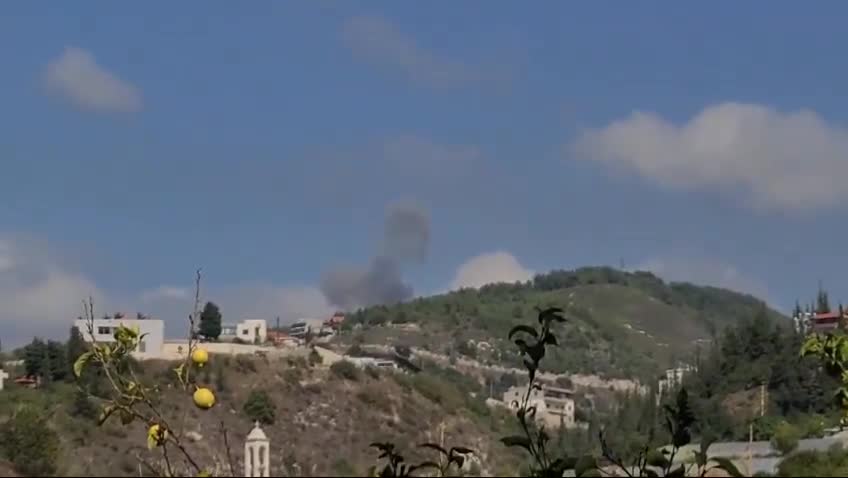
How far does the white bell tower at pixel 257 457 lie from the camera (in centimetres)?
298

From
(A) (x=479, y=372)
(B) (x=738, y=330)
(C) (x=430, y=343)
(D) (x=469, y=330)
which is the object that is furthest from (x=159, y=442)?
(D) (x=469, y=330)

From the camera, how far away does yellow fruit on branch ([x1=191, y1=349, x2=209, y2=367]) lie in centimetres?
400

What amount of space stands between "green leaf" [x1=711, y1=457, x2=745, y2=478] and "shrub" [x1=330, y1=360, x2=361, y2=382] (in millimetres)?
98811

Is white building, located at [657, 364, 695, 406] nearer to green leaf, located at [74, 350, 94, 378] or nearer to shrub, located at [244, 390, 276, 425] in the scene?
shrub, located at [244, 390, 276, 425]

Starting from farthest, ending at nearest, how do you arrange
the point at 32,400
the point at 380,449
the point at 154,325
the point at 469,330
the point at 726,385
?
the point at 469,330 → the point at 726,385 → the point at 154,325 → the point at 32,400 → the point at 380,449

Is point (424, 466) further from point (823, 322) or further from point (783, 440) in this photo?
point (823, 322)

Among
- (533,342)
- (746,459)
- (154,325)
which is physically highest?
(154,325)

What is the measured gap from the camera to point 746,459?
11.6ft

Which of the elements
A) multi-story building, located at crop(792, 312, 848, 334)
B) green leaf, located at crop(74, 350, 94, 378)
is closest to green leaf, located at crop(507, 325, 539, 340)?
green leaf, located at crop(74, 350, 94, 378)

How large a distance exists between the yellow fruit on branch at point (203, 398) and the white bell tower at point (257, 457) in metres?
0.24

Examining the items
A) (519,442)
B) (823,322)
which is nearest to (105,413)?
(519,442)

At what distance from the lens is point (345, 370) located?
336 ft

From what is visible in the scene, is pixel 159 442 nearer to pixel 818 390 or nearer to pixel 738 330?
pixel 818 390

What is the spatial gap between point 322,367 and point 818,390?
33.4m
